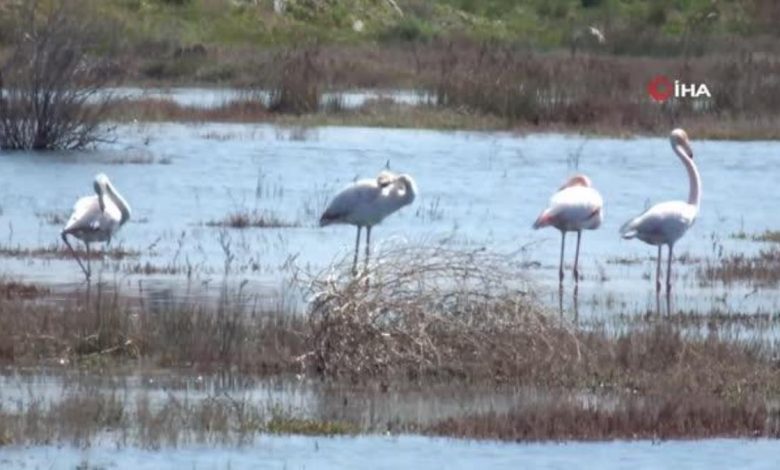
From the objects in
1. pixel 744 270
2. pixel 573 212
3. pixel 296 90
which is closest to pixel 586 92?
pixel 296 90

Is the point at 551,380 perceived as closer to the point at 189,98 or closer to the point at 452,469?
the point at 452,469

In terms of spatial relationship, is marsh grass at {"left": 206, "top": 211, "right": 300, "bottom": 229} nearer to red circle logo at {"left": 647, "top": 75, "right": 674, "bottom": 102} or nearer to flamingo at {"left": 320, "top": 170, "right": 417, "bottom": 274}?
flamingo at {"left": 320, "top": 170, "right": 417, "bottom": 274}

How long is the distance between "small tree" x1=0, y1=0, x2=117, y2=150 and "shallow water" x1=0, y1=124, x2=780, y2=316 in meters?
0.46

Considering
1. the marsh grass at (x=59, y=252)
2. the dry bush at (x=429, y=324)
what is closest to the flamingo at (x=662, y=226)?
the dry bush at (x=429, y=324)

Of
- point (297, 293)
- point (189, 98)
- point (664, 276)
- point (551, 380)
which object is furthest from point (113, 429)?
point (189, 98)

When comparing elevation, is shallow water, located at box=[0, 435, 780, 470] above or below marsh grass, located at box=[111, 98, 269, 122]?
below

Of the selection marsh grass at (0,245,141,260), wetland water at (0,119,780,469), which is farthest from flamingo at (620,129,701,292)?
marsh grass at (0,245,141,260)

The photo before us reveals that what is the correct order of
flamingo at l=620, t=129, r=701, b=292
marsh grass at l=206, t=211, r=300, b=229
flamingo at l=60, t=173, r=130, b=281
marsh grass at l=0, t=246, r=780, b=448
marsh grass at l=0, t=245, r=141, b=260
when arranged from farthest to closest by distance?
marsh grass at l=206, t=211, r=300, b=229, marsh grass at l=0, t=245, r=141, b=260, flamingo at l=620, t=129, r=701, b=292, flamingo at l=60, t=173, r=130, b=281, marsh grass at l=0, t=246, r=780, b=448

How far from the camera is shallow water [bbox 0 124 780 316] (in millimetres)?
19578

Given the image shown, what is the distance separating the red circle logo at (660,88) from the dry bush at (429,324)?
974 inches

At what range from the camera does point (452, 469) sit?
11.7 meters

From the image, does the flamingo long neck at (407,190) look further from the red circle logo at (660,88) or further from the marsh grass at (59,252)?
the red circle logo at (660,88)

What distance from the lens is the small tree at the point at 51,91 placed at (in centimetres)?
3141

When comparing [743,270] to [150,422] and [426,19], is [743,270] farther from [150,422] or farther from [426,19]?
[426,19]
